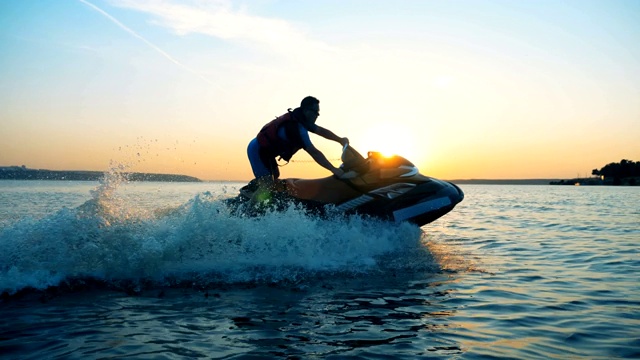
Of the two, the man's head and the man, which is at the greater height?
the man's head

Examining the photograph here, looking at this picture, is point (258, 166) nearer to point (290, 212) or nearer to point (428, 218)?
point (290, 212)

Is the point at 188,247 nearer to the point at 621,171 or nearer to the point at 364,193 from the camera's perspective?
the point at 364,193

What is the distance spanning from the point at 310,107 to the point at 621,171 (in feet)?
449

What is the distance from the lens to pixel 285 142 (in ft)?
24.5

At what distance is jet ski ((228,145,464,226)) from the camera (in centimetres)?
770

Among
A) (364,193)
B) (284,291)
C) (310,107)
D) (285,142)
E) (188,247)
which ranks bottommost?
(284,291)

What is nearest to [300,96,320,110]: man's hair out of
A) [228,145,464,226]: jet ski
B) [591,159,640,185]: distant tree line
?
[228,145,464,226]: jet ski

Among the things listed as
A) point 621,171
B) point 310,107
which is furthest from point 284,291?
point 621,171

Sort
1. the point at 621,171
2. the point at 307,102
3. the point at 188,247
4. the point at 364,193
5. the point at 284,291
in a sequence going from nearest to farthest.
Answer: the point at 284,291 → the point at 188,247 → the point at 307,102 → the point at 364,193 → the point at 621,171

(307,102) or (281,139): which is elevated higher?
(307,102)

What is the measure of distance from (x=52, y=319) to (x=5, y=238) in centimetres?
198

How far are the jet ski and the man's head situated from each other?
36.8 inches

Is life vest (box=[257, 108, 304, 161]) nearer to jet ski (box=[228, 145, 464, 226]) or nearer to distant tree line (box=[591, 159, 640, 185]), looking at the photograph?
jet ski (box=[228, 145, 464, 226])

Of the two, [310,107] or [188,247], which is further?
[310,107]
